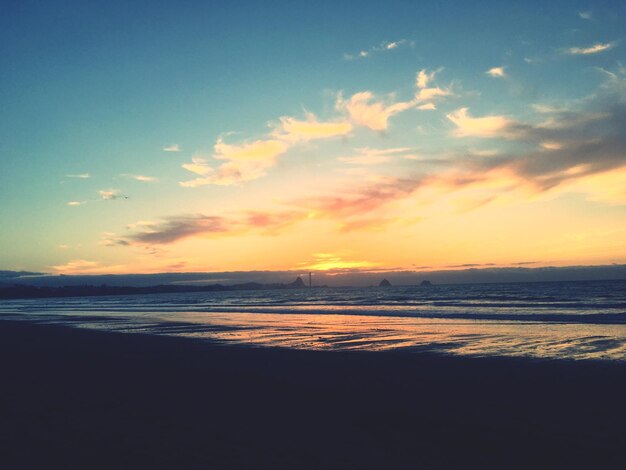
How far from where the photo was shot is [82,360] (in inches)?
619

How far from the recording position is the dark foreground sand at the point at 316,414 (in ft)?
20.2

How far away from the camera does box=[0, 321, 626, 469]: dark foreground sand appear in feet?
20.2

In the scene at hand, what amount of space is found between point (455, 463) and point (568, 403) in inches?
173

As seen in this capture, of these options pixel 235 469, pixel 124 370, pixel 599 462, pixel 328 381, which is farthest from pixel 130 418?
pixel 599 462

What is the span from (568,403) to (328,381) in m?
5.30

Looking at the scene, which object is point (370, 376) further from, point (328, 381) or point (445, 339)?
point (445, 339)

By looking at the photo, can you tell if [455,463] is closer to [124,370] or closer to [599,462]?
[599,462]

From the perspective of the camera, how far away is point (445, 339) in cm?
2058

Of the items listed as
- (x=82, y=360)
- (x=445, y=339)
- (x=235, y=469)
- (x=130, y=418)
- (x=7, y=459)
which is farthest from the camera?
(x=445, y=339)

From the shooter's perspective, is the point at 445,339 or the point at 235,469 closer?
the point at 235,469

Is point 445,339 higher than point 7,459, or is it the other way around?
point 7,459

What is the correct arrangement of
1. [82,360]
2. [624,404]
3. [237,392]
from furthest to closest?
[82,360] → [237,392] → [624,404]

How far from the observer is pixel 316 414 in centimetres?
835

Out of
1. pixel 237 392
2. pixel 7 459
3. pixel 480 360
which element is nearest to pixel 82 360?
pixel 237 392
